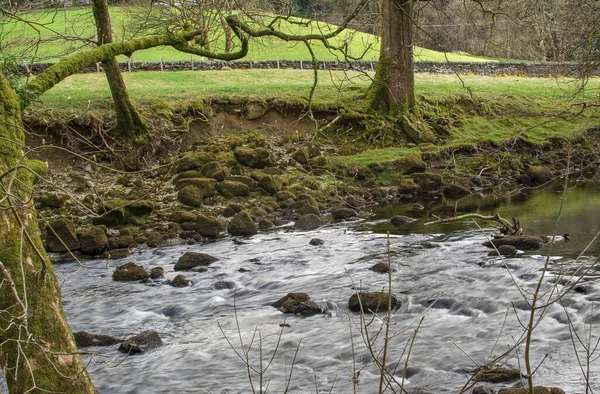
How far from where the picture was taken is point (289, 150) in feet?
64.3

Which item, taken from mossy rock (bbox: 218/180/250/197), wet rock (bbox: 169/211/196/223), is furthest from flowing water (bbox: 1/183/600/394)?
mossy rock (bbox: 218/180/250/197)

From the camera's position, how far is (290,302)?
378 inches

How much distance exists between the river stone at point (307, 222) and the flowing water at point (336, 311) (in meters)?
0.38

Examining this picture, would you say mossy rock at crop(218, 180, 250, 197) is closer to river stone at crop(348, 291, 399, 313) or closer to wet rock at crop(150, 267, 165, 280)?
wet rock at crop(150, 267, 165, 280)

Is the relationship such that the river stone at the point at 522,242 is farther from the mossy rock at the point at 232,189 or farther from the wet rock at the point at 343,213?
the mossy rock at the point at 232,189

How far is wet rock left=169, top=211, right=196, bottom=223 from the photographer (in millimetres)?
15375

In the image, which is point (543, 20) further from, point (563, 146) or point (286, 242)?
point (286, 242)

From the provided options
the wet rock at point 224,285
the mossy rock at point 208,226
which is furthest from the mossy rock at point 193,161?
the wet rock at point 224,285

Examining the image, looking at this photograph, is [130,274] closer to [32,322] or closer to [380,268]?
[380,268]

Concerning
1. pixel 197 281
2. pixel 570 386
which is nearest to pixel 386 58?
pixel 197 281

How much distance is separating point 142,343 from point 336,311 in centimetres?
257

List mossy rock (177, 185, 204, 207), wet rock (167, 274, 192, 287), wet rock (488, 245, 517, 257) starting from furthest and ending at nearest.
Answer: mossy rock (177, 185, 204, 207) < wet rock (488, 245, 517, 257) < wet rock (167, 274, 192, 287)

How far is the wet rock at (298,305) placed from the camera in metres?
9.40

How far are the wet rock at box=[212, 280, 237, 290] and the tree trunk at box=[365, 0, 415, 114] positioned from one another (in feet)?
38.7
